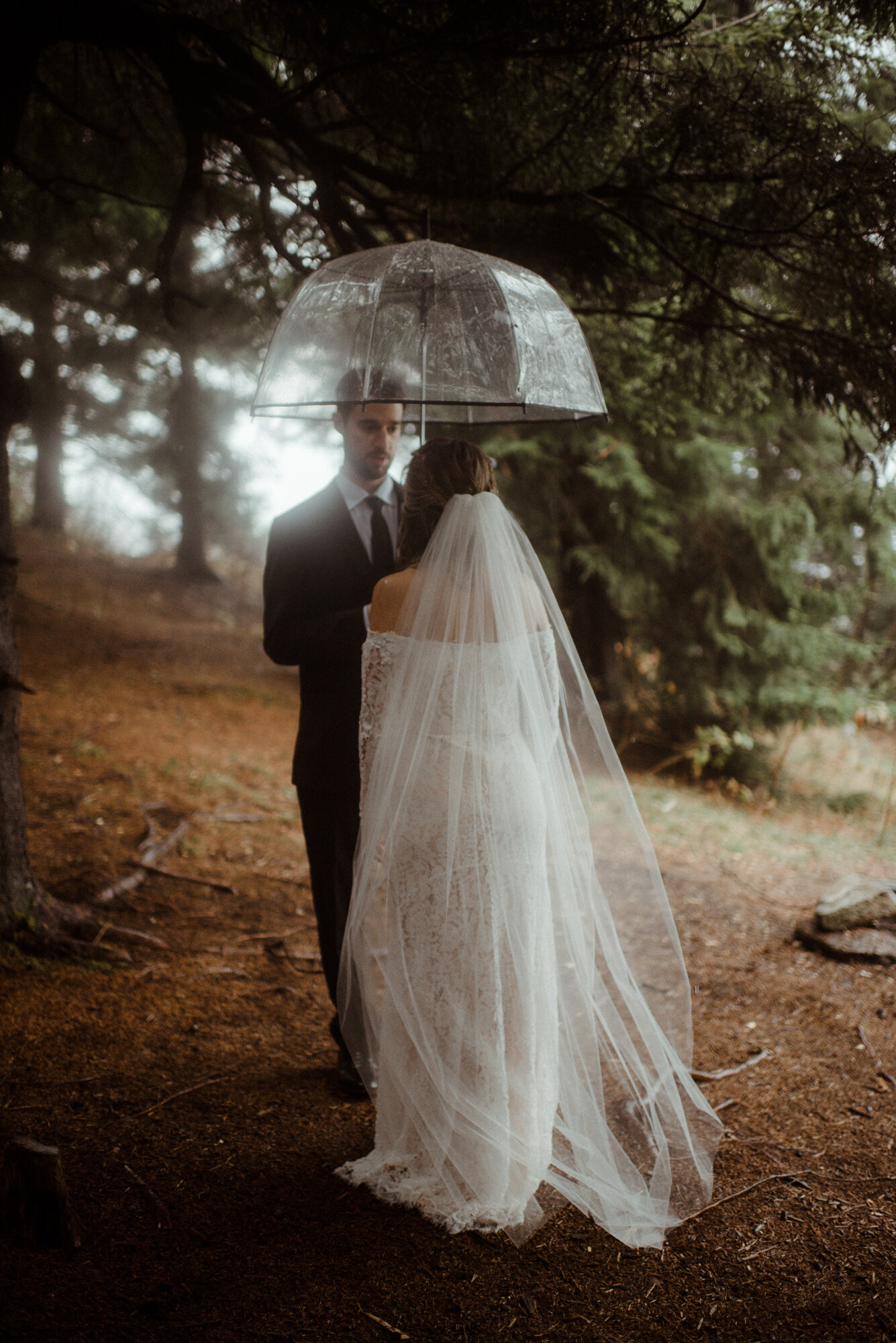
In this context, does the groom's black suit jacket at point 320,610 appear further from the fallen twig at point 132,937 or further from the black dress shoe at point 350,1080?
the fallen twig at point 132,937

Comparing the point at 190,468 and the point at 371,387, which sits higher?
the point at 190,468

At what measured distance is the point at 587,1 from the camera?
2689 mm

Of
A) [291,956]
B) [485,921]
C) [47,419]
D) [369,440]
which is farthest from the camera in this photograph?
[47,419]

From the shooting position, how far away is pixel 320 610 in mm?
2898

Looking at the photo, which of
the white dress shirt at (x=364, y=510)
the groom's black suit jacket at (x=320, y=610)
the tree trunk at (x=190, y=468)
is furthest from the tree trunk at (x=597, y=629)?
the tree trunk at (x=190, y=468)

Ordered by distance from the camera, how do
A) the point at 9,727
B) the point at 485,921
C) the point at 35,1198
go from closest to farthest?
the point at 35,1198
the point at 485,921
the point at 9,727

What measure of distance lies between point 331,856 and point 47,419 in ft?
37.1

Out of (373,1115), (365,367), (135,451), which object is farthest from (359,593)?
(135,451)

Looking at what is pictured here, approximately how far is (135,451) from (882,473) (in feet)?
41.5

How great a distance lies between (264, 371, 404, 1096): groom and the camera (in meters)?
2.84

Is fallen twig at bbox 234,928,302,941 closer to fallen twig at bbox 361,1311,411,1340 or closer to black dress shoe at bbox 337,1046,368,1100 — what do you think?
black dress shoe at bbox 337,1046,368,1100

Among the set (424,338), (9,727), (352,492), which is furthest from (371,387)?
(9,727)

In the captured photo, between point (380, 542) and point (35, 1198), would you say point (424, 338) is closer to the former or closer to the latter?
point (380, 542)

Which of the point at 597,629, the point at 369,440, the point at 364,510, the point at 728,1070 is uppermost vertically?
the point at 369,440
